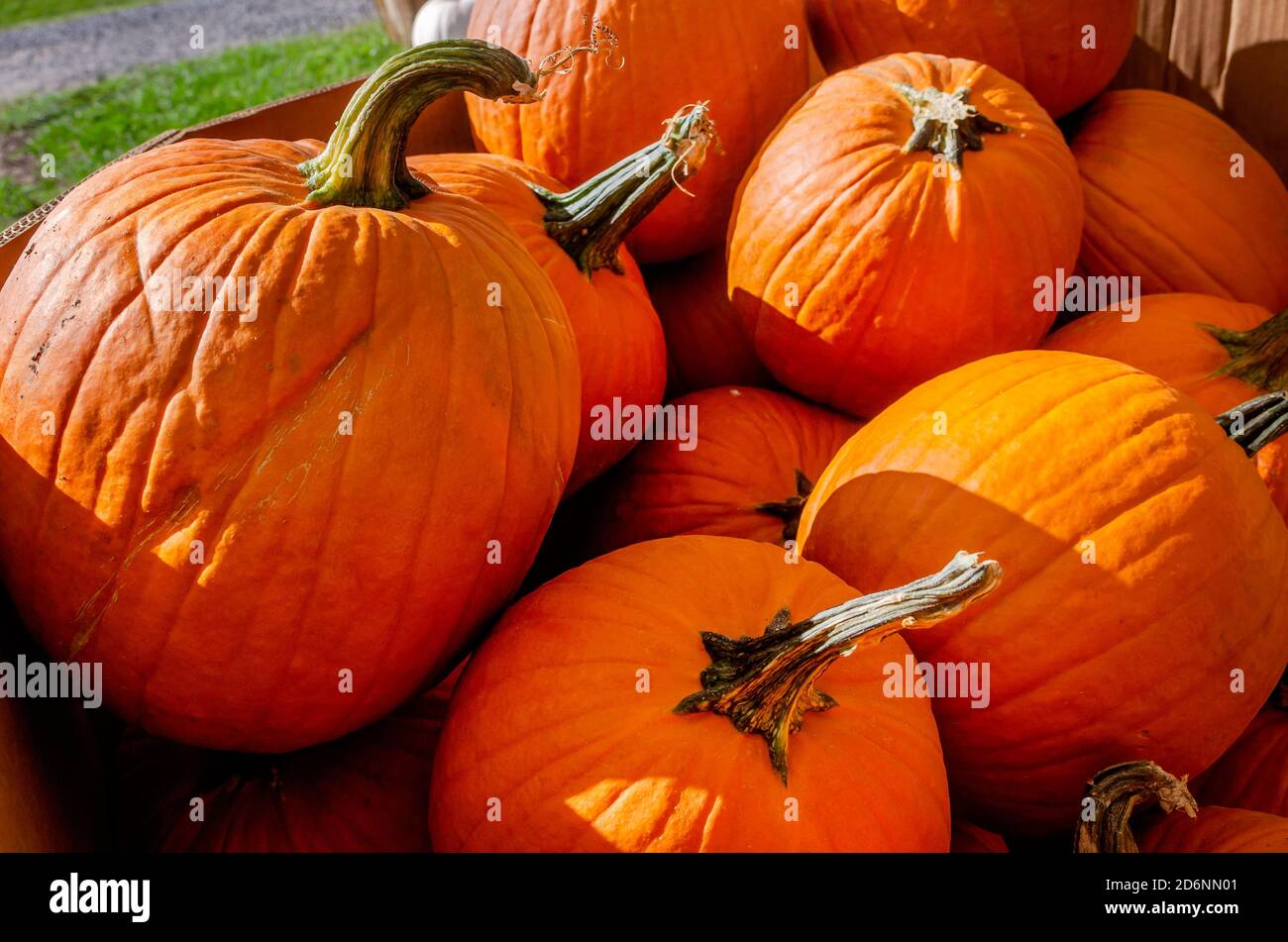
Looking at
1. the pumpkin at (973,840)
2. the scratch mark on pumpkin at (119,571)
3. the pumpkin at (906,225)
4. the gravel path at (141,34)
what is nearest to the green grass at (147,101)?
the gravel path at (141,34)

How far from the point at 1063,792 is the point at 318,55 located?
915 centimetres

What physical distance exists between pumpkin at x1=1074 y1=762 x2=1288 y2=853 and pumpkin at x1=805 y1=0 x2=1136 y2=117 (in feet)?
5.03

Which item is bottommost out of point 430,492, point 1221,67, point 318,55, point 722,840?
point 722,840

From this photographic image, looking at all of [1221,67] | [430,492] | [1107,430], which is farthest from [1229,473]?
[1221,67]

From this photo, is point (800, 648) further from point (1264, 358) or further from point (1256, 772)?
point (1264, 358)

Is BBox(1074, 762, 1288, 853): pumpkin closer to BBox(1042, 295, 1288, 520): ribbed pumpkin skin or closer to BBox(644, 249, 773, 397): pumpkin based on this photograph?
BBox(1042, 295, 1288, 520): ribbed pumpkin skin

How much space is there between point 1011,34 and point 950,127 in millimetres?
580

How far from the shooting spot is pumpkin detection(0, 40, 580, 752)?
127 centimetres

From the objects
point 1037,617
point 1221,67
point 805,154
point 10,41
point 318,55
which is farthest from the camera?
point 10,41

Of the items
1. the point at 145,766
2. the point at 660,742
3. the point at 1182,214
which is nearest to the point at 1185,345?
the point at 1182,214

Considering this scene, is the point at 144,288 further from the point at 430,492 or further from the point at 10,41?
the point at 10,41

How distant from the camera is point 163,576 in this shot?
129cm

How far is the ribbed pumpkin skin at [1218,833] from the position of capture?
1.48m

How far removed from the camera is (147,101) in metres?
A: 8.38
